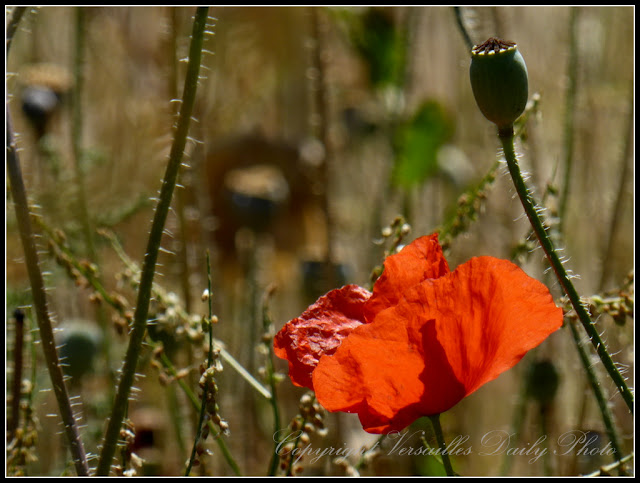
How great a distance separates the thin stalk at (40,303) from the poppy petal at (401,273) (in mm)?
158

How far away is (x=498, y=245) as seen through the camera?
4.55 ft

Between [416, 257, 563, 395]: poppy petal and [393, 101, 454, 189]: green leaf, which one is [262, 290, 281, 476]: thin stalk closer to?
[416, 257, 563, 395]: poppy petal

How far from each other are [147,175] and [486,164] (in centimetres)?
55

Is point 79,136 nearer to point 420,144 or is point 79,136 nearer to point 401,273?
point 420,144

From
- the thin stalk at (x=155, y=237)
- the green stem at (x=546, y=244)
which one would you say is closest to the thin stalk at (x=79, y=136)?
the thin stalk at (x=155, y=237)

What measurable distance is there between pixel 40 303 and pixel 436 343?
0.63 feet

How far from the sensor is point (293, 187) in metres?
1.56

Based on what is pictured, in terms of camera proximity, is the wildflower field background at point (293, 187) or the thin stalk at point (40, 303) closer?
the thin stalk at point (40, 303)

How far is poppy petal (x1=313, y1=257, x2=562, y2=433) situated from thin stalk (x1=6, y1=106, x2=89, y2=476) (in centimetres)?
14

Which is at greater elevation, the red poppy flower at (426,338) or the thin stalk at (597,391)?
the red poppy flower at (426,338)

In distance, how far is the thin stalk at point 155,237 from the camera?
13.0 inches

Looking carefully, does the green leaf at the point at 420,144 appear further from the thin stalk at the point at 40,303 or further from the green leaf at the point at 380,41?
the thin stalk at the point at 40,303

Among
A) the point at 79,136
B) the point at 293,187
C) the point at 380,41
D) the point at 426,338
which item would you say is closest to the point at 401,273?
the point at 426,338

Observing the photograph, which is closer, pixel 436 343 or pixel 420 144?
pixel 436 343
